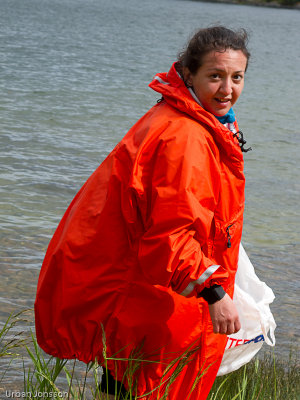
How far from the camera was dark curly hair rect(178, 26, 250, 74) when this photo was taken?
261 cm

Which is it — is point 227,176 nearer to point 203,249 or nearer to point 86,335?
point 203,249

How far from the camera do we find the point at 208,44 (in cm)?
261

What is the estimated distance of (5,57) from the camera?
19.3 metres

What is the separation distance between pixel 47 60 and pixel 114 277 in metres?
18.1

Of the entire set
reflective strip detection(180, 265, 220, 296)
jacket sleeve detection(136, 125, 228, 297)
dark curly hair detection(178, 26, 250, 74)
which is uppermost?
dark curly hair detection(178, 26, 250, 74)

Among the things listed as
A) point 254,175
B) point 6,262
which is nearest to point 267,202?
point 254,175

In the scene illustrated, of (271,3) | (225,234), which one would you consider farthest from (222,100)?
(271,3)

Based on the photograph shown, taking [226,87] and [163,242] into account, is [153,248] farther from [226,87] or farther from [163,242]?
[226,87]

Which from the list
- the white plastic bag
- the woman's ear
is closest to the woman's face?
the woman's ear

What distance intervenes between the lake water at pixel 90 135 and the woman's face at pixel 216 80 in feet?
1.98

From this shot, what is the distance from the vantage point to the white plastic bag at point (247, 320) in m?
2.96

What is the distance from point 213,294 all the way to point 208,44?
0.90m

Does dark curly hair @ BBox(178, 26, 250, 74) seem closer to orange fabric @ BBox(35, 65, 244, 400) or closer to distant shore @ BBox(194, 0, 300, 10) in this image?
orange fabric @ BBox(35, 65, 244, 400)

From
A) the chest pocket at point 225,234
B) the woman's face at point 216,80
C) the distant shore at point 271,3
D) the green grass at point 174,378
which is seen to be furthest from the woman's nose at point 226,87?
the distant shore at point 271,3
